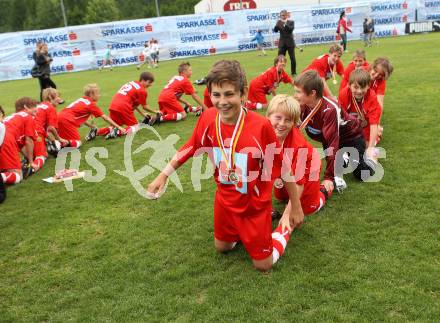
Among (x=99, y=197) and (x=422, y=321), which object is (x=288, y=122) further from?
(x=99, y=197)

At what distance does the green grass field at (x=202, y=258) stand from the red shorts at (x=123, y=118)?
304 centimetres

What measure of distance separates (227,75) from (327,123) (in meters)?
1.82

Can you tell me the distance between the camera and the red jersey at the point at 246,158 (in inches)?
119

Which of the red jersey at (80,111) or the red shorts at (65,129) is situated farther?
the red jersey at (80,111)

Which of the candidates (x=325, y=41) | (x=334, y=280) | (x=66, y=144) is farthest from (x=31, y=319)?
(x=325, y=41)

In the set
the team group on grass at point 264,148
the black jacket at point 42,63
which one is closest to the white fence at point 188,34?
the black jacket at point 42,63

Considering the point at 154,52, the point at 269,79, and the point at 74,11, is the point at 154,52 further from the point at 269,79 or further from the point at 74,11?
the point at 74,11

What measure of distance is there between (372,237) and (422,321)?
3.59 feet

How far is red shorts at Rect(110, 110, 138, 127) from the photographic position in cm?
838

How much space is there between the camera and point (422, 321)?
254 centimetres

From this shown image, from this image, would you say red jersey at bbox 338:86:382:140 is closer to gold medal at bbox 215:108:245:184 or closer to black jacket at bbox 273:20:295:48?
gold medal at bbox 215:108:245:184

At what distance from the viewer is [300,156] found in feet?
12.5

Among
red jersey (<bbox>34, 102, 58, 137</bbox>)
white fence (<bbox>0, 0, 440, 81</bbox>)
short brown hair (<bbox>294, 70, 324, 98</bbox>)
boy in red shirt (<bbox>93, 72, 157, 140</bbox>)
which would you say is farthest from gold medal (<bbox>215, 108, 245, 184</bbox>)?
white fence (<bbox>0, 0, 440, 81</bbox>)

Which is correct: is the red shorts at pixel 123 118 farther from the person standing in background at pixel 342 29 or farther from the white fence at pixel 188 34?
the white fence at pixel 188 34
